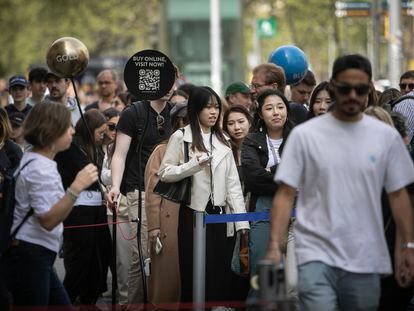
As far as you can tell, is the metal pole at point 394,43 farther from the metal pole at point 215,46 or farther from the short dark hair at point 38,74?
the short dark hair at point 38,74

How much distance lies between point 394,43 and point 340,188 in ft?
58.6

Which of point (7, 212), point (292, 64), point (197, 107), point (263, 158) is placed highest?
point (292, 64)

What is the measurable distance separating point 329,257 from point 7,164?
3.21 meters

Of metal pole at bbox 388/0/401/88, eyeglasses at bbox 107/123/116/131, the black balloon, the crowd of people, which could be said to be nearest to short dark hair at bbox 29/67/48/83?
the crowd of people

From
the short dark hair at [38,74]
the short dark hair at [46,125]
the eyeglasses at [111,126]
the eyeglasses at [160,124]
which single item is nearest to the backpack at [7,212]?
the short dark hair at [46,125]

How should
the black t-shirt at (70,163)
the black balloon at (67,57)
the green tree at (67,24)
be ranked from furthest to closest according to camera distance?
the green tree at (67,24) < the black t-shirt at (70,163) < the black balloon at (67,57)

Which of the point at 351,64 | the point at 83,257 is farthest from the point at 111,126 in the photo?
the point at 351,64

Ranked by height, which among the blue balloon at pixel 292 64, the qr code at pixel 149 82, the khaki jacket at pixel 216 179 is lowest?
the khaki jacket at pixel 216 179

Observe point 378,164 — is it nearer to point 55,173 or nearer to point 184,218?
point 55,173

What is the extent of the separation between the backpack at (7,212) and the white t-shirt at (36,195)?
3cm

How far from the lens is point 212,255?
9.43 metres

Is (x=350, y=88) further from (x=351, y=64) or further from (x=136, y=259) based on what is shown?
(x=136, y=259)

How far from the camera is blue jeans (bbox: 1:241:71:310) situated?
23.5ft

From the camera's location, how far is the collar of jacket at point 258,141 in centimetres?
941
